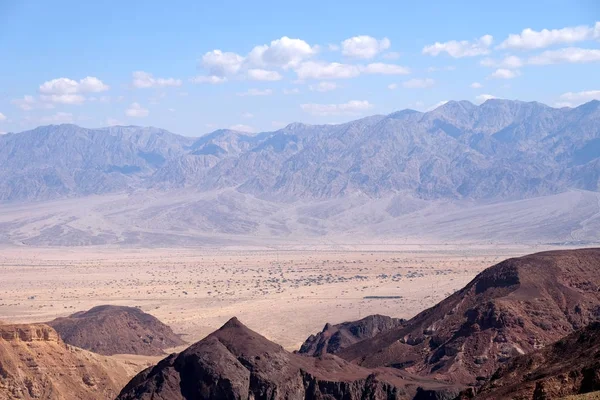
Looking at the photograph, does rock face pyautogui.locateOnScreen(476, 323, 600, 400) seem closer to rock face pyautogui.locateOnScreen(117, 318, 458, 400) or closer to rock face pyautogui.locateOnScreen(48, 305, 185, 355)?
rock face pyautogui.locateOnScreen(117, 318, 458, 400)

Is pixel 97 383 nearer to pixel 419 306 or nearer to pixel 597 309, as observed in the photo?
pixel 597 309

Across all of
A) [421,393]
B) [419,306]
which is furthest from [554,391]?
[419,306]

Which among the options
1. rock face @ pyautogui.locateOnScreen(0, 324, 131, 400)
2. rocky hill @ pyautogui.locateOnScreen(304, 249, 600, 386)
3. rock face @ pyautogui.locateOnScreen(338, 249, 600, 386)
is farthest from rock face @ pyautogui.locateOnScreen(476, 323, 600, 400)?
rock face @ pyautogui.locateOnScreen(0, 324, 131, 400)

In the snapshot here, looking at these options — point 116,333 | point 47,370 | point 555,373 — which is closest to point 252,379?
point 47,370

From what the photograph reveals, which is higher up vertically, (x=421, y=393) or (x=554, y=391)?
(x=554, y=391)

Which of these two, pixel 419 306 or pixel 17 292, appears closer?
pixel 419 306

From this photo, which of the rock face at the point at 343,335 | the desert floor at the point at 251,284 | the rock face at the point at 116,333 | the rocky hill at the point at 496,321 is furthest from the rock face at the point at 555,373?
the rock face at the point at 116,333
